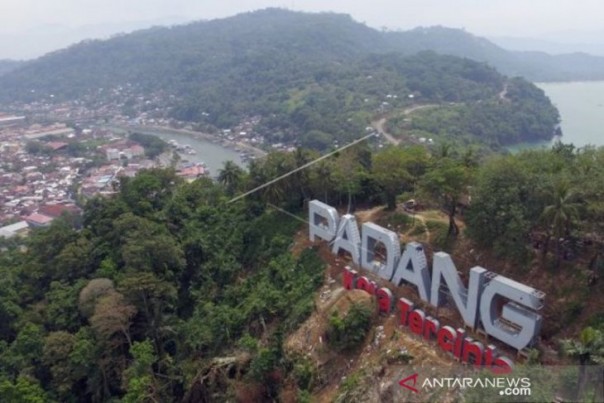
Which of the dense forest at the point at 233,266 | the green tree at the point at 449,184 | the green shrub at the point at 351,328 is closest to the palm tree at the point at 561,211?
the dense forest at the point at 233,266

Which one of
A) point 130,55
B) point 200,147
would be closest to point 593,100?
point 200,147

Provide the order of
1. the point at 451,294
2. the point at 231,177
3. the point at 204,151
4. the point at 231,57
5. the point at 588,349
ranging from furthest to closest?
1. the point at 231,57
2. the point at 204,151
3. the point at 231,177
4. the point at 451,294
5. the point at 588,349

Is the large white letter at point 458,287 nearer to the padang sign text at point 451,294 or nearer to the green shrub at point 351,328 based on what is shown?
the padang sign text at point 451,294

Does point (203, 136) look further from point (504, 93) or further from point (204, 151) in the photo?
point (504, 93)

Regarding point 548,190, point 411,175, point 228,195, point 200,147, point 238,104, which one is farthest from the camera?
point 238,104

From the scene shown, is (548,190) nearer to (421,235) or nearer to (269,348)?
(421,235)

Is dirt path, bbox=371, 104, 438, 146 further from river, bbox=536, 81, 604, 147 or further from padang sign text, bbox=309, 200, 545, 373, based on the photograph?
padang sign text, bbox=309, 200, 545, 373

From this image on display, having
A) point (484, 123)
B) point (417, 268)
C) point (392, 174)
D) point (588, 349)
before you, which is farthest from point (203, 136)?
point (588, 349)
